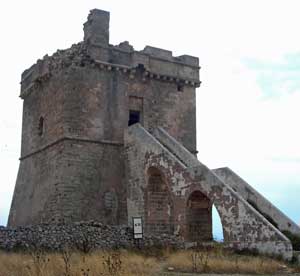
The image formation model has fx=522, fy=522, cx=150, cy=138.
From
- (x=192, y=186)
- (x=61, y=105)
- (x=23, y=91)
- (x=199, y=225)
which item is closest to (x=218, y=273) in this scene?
(x=192, y=186)

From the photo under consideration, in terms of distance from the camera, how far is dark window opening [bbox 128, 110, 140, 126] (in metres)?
23.0

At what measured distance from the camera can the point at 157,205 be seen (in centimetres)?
2078

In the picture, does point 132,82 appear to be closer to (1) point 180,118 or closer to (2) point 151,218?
(1) point 180,118

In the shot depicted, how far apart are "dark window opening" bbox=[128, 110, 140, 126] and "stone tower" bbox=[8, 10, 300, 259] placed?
4 cm

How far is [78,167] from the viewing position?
2083 centimetres

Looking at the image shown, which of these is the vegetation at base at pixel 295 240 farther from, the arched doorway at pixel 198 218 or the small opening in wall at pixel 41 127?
the small opening in wall at pixel 41 127

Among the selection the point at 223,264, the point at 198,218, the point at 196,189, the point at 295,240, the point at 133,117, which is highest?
the point at 133,117

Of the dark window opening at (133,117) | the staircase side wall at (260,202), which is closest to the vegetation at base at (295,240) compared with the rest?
the staircase side wall at (260,202)

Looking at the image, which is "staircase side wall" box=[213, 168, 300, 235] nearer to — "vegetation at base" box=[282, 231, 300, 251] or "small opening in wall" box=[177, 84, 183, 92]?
"vegetation at base" box=[282, 231, 300, 251]

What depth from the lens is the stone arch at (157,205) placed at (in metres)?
20.5

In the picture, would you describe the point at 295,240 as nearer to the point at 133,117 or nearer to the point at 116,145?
the point at 116,145

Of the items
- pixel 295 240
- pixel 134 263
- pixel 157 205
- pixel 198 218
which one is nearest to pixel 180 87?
pixel 157 205

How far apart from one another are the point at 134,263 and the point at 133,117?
1167cm

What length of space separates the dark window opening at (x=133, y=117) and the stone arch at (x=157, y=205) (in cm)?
333
